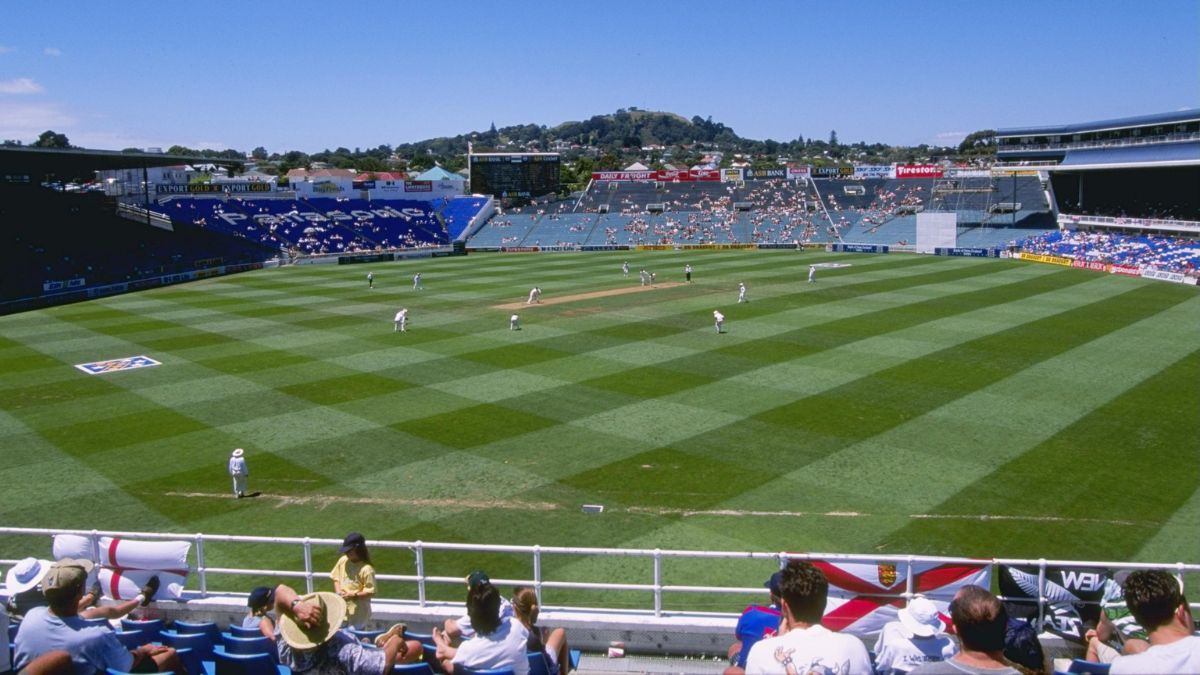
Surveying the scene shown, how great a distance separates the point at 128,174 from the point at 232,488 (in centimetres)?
7506

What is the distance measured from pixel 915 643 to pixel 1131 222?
69.8 metres

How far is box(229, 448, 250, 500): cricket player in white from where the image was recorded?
17.0m

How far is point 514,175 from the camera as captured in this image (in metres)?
103

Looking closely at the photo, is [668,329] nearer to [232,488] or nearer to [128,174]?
[232,488]

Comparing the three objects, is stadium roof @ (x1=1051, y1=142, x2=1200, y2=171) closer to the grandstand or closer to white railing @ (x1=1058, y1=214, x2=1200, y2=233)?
white railing @ (x1=1058, y1=214, x2=1200, y2=233)

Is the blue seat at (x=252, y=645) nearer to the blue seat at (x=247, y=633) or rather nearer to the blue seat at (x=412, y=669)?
the blue seat at (x=247, y=633)

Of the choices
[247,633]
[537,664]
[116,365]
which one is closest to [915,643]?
[537,664]

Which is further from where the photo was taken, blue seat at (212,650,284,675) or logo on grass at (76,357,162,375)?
logo on grass at (76,357,162,375)

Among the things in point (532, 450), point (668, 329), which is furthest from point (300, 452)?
point (668, 329)

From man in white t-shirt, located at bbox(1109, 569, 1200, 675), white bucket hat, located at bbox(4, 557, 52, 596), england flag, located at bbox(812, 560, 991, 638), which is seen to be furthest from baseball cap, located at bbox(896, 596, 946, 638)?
white bucket hat, located at bbox(4, 557, 52, 596)

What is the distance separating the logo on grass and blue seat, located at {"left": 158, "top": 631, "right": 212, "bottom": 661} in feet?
85.3

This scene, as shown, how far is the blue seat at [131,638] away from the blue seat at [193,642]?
18 cm

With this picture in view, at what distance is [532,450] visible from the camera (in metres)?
20.0

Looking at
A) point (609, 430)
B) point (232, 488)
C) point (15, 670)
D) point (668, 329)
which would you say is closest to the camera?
point (15, 670)
